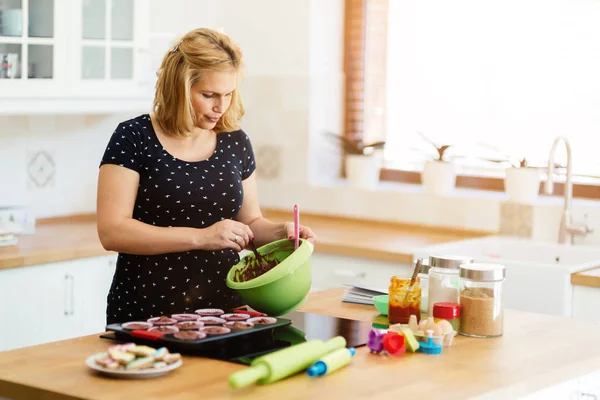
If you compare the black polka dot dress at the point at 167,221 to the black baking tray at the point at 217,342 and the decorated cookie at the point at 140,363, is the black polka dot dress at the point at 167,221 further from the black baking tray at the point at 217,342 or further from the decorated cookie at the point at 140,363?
the decorated cookie at the point at 140,363

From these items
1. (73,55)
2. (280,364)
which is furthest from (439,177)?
(280,364)

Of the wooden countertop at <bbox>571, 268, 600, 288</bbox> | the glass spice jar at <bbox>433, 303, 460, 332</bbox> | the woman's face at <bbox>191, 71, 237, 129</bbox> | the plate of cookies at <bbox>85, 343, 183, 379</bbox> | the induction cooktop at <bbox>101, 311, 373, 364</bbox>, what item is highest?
the woman's face at <bbox>191, 71, 237, 129</bbox>

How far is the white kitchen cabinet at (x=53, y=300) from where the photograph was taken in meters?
3.64

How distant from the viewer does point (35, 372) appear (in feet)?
6.79

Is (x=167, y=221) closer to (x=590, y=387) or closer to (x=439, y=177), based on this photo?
(x=590, y=387)

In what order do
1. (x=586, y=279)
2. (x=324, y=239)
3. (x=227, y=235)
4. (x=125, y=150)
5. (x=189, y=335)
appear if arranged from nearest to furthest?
1. (x=189, y=335)
2. (x=227, y=235)
3. (x=125, y=150)
4. (x=586, y=279)
5. (x=324, y=239)

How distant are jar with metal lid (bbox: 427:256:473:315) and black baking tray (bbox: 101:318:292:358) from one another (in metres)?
0.44

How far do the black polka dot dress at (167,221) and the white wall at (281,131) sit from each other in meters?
1.73

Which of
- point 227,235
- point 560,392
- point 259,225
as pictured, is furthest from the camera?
point 259,225

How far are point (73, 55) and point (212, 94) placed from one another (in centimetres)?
152

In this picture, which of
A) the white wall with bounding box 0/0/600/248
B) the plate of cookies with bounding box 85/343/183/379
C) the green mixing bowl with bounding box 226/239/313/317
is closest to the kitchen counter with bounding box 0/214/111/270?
the white wall with bounding box 0/0/600/248

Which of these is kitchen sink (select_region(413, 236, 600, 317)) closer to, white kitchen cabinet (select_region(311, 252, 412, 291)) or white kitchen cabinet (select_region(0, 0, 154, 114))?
white kitchen cabinet (select_region(311, 252, 412, 291))

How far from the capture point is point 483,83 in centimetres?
450

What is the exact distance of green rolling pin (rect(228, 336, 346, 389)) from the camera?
1925 mm
